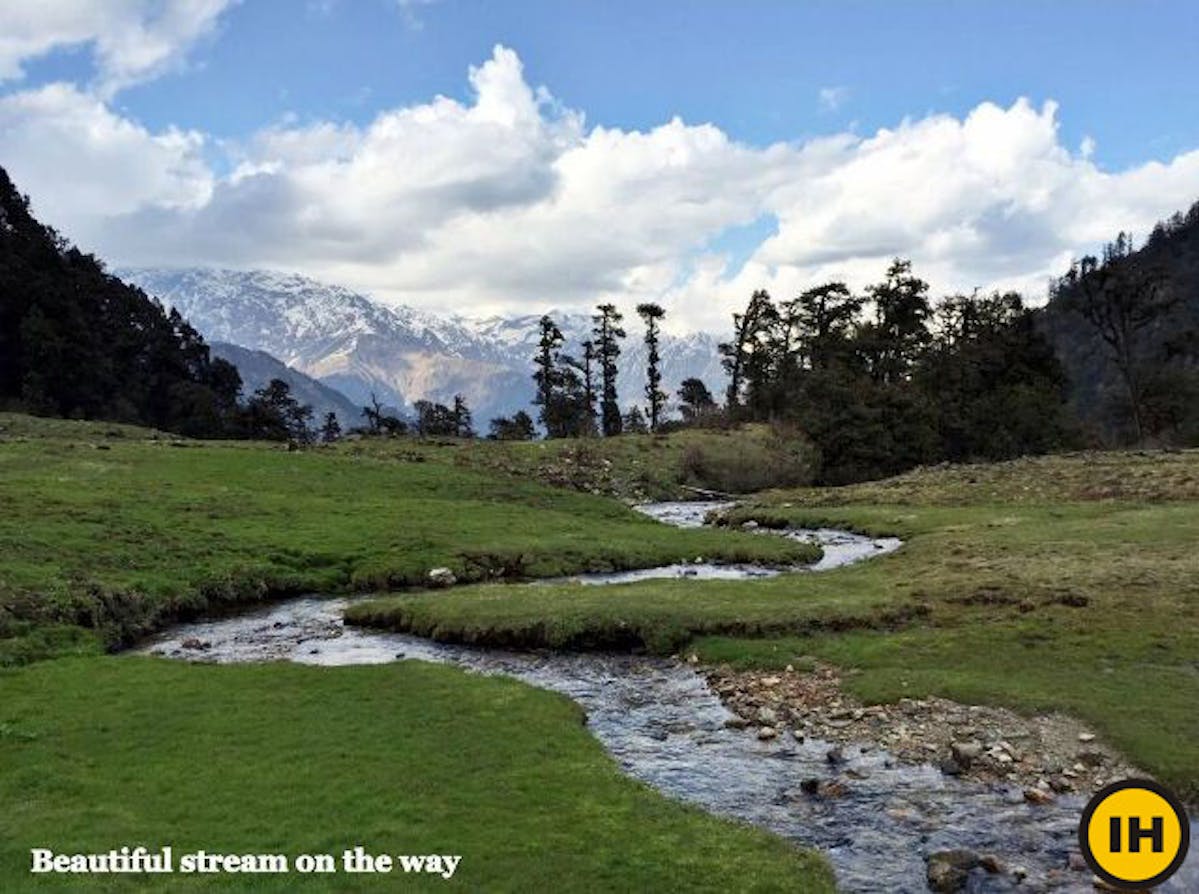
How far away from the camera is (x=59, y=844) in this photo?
14.6 m

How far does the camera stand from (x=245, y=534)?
4731 centimetres

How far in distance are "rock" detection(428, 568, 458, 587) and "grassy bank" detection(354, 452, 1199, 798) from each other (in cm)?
369

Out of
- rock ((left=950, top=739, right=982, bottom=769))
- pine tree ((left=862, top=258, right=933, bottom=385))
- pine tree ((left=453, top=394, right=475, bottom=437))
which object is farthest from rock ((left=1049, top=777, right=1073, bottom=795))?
pine tree ((left=453, top=394, right=475, bottom=437))

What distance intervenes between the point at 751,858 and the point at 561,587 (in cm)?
2383

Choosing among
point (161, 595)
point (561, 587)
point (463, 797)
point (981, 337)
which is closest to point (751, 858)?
point (463, 797)

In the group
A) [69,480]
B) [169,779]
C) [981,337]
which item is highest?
[981,337]

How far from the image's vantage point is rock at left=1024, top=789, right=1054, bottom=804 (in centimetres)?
1759

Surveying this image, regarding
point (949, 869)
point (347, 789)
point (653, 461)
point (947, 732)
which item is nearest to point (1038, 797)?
point (947, 732)

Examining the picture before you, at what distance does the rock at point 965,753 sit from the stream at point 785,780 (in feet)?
1.96

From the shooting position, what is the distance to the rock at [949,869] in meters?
14.5

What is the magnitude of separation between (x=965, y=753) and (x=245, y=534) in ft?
128

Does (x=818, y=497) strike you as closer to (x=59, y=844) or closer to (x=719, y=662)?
(x=719, y=662)

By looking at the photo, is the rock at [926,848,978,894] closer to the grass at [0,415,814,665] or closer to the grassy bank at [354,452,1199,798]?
the grassy bank at [354,452,1199,798]

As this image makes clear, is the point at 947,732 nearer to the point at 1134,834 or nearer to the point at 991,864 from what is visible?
the point at 991,864
